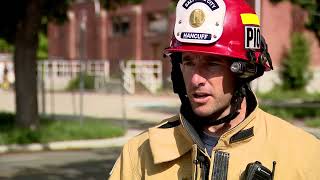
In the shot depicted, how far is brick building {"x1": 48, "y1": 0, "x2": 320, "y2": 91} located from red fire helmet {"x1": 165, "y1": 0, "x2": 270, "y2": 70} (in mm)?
30725

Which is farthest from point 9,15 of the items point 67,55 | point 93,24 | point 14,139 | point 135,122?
point 67,55

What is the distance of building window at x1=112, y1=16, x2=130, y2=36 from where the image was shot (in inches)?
1712

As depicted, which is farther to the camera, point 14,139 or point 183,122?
point 14,139

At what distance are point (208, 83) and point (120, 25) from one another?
42396mm

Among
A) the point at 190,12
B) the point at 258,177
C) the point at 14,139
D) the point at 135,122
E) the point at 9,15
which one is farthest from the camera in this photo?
the point at 135,122

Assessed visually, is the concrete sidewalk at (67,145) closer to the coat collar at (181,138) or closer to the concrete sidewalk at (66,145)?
the concrete sidewalk at (66,145)

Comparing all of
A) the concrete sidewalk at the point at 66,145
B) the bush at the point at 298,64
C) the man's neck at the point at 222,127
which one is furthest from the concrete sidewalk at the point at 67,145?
the bush at the point at 298,64

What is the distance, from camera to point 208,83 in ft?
7.09

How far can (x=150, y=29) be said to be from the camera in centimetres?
4116

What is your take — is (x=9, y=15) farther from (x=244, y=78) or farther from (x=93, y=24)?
(x=93, y=24)

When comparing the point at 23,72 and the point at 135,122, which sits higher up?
the point at 23,72

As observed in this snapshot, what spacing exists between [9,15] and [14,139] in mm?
3237

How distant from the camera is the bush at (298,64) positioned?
107 feet

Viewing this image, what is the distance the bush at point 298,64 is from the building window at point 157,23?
30.0 ft
